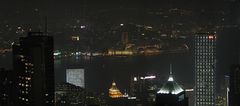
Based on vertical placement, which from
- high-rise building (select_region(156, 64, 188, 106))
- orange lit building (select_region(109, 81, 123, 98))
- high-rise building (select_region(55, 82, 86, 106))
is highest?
high-rise building (select_region(156, 64, 188, 106))

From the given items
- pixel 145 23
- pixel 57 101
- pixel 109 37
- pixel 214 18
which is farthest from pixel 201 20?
pixel 57 101

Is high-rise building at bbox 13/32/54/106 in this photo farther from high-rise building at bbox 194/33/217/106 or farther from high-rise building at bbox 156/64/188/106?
high-rise building at bbox 194/33/217/106

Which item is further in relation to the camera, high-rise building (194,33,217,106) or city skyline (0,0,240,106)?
high-rise building (194,33,217,106)

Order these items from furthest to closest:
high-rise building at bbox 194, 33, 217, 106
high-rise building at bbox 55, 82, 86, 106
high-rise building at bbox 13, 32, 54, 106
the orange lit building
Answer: high-rise building at bbox 194, 33, 217, 106 → the orange lit building → high-rise building at bbox 55, 82, 86, 106 → high-rise building at bbox 13, 32, 54, 106

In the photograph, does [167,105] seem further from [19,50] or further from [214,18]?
[214,18]

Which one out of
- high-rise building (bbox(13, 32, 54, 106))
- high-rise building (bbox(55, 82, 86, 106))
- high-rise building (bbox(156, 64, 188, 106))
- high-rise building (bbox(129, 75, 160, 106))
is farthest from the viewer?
high-rise building (bbox(129, 75, 160, 106))

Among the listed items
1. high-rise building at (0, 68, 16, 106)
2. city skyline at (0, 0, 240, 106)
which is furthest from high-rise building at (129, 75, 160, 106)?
high-rise building at (0, 68, 16, 106)

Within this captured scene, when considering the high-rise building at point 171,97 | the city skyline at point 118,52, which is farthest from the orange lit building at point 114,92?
the high-rise building at point 171,97
